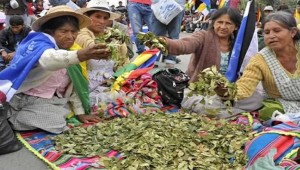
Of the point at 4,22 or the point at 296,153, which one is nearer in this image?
the point at 296,153

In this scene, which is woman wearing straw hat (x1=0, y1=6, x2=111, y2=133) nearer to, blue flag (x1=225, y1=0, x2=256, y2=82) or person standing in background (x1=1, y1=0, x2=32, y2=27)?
blue flag (x1=225, y1=0, x2=256, y2=82)

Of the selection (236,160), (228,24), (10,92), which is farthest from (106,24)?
(236,160)

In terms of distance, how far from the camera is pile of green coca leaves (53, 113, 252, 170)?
2.67 metres

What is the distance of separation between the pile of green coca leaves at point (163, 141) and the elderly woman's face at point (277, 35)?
2.47 ft

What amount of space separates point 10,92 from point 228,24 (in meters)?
2.21

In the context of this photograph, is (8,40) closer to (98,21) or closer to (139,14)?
(98,21)

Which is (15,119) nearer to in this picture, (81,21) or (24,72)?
(24,72)

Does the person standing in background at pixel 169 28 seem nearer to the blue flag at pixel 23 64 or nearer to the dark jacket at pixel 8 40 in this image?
the dark jacket at pixel 8 40

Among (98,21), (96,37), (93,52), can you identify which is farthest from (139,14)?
(93,52)

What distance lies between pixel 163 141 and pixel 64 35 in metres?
1.20

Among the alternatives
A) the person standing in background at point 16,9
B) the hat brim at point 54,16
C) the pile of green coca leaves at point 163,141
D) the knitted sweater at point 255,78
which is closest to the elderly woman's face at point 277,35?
the knitted sweater at point 255,78

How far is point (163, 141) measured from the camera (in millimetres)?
2951

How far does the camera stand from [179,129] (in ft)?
10.7

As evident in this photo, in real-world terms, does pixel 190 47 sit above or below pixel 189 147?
above
